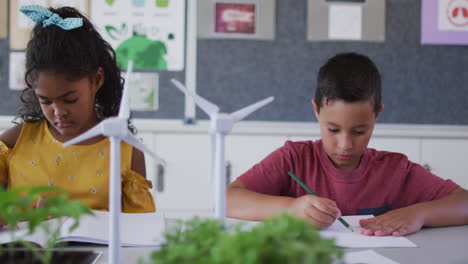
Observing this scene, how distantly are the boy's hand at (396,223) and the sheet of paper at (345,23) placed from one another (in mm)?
1117

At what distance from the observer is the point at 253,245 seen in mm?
255

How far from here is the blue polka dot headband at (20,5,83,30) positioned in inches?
40.8

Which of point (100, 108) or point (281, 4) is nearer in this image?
point (100, 108)

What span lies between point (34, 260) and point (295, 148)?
796mm

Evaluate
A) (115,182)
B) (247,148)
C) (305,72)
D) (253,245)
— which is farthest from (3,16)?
(253,245)

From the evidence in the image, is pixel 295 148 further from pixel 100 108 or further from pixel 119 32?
pixel 119 32

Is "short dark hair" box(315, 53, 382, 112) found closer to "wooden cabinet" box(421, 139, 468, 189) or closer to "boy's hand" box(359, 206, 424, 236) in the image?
"boy's hand" box(359, 206, 424, 236)

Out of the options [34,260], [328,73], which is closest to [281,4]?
[328,73]

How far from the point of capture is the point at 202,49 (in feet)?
6.06

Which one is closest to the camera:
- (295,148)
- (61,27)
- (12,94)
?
(61,27)

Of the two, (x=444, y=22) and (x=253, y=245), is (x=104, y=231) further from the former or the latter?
(x=444, y=22)

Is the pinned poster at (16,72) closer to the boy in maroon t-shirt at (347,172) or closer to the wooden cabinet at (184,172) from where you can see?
the wooden cabinet at (184,172)

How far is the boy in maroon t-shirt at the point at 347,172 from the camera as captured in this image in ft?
3.17

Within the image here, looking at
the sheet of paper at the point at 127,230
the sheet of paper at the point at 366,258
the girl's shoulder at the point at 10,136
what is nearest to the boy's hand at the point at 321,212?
the sheet of paper at the point at 366,258
